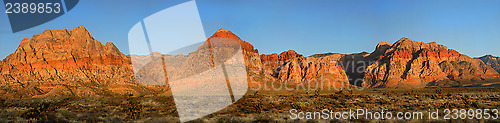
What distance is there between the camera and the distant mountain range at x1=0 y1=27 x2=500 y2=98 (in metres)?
135

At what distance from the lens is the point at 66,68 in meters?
154

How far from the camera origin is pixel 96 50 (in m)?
178

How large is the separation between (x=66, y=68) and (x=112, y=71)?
24334 millimetres

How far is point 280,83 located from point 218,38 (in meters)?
60.8

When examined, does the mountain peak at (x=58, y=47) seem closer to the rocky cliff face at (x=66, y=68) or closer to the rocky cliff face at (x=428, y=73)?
the rocky cliff face at (x=66, y=68)

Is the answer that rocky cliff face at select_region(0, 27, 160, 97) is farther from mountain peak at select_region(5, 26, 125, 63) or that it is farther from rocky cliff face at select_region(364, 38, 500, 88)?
rocky cliff face at select_region(364, 38, 500, 88)

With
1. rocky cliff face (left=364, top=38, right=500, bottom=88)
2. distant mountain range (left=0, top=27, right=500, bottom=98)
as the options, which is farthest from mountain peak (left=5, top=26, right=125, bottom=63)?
rocky cliff face (left=364, top=38, right=500, bottom=88)

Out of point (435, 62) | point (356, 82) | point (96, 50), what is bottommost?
point (356, 82)

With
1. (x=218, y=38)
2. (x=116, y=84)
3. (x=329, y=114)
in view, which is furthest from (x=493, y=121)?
(x=218, y=38)

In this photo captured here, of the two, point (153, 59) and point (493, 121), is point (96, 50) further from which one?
point (493, 121)

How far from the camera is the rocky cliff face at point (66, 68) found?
128 m

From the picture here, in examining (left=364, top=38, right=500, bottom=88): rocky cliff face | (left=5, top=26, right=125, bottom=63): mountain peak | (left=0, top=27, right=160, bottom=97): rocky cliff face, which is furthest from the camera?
(left=364, top=38, right=500, bottom=88): rocky cliff face

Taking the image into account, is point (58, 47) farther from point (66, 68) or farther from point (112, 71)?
point (112, 71)

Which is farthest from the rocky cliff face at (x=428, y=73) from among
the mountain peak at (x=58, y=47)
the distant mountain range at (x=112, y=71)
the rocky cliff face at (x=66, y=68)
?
the mountain peak at (x=58, y=47)
